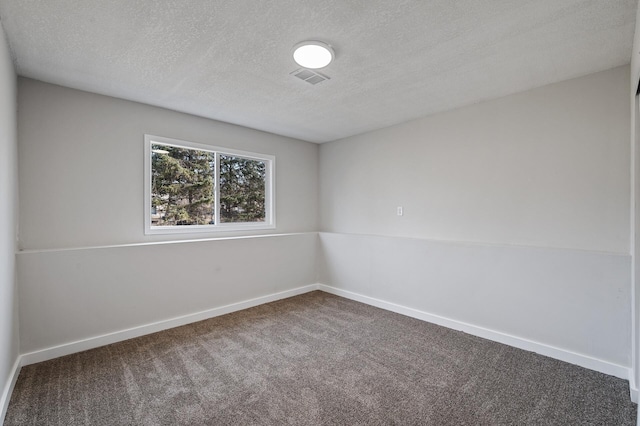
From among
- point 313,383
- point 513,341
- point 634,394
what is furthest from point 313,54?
point 634,394

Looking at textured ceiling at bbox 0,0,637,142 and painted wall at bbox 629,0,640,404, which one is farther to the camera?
painted wall at bbox 629,0,640,404

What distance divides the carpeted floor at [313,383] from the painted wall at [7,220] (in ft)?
0.85

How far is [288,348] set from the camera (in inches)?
110

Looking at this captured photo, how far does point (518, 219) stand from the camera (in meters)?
2.99

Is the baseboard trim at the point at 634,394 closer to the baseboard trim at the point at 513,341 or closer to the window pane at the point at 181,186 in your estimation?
the baseboard trim at the point at 513,341

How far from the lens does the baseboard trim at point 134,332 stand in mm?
2569

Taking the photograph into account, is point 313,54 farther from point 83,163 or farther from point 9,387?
point 9,387

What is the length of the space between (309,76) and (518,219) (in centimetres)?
246

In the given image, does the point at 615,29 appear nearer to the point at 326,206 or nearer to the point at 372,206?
the point at 372,206

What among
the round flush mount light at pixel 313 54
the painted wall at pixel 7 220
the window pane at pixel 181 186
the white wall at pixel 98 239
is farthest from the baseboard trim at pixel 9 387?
the round flush mount light at pixel 313 54

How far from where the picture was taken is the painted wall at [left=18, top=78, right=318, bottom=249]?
104 inches

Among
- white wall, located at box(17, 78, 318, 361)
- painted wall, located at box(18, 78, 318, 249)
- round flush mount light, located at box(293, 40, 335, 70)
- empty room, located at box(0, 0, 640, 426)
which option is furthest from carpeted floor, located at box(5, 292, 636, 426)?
round flush mount light, located at box(293, 40, 335, 70)

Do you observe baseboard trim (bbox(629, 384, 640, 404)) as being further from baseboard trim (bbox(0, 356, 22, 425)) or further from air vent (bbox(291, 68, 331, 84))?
baseboard trim (bbox(0, 356, 22, 425))

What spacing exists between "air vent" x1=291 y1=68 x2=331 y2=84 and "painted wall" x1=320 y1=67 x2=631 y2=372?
1.69m
